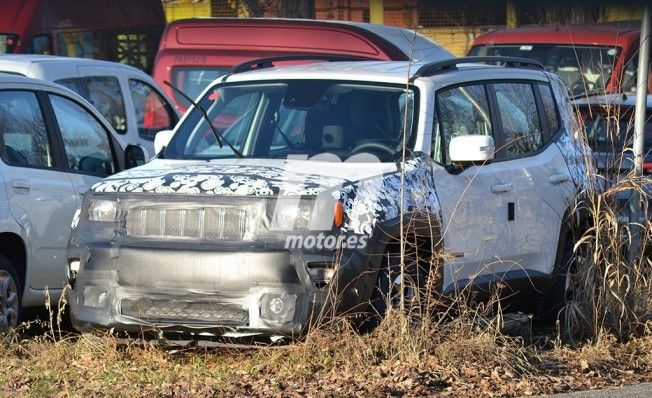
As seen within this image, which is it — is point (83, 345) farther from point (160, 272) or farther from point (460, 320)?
point (460, 320)

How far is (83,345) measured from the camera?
310 inches

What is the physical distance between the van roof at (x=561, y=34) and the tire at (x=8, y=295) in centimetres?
1003

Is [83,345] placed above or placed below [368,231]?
below

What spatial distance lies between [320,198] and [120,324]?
1268 mm

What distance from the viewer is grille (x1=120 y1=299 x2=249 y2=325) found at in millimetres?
7426

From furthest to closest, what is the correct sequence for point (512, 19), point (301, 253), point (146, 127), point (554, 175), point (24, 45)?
point (512, 19)
point (24, 45)
point (146, 127)
point (554, 175)
point (301, 253)

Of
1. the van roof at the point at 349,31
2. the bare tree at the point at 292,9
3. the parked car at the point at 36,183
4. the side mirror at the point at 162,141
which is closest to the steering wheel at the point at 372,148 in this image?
the side mirror at the point at 162,141

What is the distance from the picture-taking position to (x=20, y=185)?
8.89 meters

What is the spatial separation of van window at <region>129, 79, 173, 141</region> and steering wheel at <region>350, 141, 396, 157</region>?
230 inches

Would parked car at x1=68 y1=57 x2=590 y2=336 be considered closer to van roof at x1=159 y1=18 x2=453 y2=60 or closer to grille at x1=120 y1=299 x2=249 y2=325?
grille at x1=120 y1=299 x2=249 y2=325

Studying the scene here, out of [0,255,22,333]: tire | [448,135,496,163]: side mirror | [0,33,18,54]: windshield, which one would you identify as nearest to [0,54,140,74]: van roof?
[0,255,22,333]: tire

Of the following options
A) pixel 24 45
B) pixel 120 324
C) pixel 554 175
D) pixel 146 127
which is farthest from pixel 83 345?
pixel 24 45

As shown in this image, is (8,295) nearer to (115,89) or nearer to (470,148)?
(470,148)

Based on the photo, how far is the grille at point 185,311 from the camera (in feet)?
24.4
